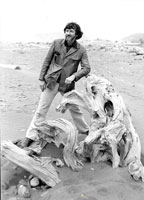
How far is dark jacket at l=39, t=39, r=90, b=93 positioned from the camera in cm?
387

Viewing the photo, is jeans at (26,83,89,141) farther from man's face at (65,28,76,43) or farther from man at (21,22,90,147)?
man's face at (65,28,76,43)

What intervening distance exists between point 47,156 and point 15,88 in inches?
167

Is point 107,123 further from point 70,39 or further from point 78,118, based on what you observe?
point 70,39

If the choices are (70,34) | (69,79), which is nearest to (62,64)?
(69,79)

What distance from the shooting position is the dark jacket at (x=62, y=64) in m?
3.87

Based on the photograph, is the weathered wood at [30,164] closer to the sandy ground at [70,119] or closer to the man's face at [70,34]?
the sandy ground at [70,119]

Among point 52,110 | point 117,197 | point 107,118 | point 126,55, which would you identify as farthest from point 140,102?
point 126,55

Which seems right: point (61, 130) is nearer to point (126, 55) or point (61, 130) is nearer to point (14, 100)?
point (14, 100)

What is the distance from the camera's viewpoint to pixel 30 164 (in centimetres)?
327

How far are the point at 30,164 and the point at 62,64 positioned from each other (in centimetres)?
135

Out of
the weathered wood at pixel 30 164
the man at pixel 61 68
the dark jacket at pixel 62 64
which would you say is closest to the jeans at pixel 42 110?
the man at pixel 61 68

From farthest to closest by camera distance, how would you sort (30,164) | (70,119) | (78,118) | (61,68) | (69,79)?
(70,119), (78,118), (61,68), (69,79), (30,164)

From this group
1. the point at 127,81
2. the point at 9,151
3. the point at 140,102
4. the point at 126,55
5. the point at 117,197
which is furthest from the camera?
the point at 126,55

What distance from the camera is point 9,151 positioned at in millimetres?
3275
